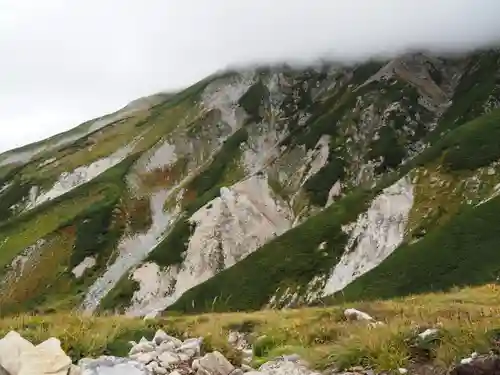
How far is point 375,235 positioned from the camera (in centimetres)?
12900

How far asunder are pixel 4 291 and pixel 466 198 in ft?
369

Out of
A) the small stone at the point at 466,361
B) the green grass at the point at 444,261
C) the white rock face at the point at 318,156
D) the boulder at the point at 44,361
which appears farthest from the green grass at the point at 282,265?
the small stone at the point at 466,361

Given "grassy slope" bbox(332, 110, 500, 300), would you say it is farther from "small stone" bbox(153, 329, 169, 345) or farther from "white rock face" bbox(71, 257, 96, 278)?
"small stone" bbox(153, 329, 169, 345)

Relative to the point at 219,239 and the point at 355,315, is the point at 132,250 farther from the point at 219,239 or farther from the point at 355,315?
the point at 355,315

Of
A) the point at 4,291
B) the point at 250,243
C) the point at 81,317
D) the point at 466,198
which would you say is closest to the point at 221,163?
the point at 250,243

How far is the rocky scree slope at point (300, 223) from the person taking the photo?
11894cm

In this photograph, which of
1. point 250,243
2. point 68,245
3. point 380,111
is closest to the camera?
point 250,243

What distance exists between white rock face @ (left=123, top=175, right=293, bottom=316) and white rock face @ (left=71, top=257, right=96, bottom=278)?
2052cm

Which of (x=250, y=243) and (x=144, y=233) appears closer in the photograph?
(x=250, y=243)

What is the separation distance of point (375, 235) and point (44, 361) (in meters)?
123

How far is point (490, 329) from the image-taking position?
10.2 m

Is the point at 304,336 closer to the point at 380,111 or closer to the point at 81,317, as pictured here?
the point at 81,317

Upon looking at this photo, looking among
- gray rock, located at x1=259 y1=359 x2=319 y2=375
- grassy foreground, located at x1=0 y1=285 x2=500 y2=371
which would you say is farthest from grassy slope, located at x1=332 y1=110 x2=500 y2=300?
gray rock, located at x1=259 y1=359 x2=319 y2=375

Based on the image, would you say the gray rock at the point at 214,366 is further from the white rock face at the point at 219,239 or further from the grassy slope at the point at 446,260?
the white rock face at the point at 219,239
